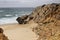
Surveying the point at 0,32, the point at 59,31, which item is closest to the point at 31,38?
the point at 59,31

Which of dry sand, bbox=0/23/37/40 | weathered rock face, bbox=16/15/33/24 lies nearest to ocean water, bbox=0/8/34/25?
weathered rock face, bbox=16/15/33/24

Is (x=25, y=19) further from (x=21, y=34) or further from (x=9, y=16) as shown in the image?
(x=9, y=16)

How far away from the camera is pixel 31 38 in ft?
34.4

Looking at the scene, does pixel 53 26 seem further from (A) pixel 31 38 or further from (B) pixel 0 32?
(B) pixel 0 32

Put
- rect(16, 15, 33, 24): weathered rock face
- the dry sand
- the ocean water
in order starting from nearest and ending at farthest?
the dry sand < rect(16, 15, 33, 24): weathered rock face < the ocean water

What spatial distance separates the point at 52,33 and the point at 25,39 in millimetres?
2334

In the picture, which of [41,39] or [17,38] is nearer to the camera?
[41,39]

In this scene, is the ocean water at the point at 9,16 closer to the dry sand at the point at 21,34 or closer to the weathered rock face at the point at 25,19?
the weathered rock face at the point at 25,19

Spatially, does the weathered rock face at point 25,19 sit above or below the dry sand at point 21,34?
below

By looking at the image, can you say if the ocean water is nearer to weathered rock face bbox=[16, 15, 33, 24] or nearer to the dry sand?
weathered rock face bbox=[16, 15, 33, 24]

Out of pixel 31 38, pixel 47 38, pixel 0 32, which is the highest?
pixel 0 32

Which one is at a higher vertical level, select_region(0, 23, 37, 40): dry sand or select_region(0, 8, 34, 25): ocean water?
select_region(0, 23, 37, 40): dry sand

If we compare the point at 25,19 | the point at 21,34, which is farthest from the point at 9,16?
the point at 21,34

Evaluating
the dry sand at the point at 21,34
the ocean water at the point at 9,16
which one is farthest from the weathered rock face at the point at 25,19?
the dry sand at the point at 21,34
